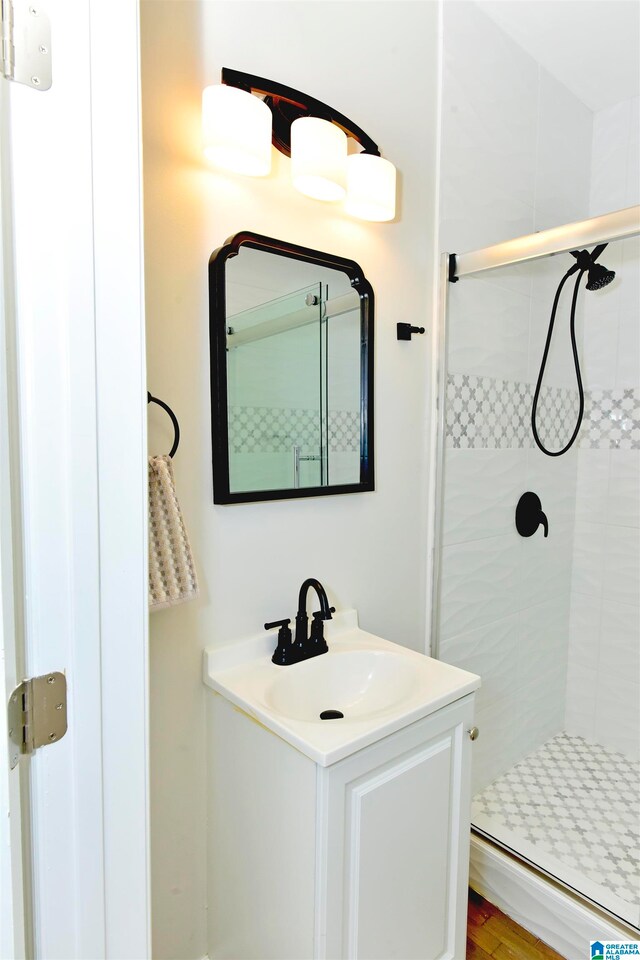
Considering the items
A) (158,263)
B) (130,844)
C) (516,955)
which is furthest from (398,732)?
(158,263)

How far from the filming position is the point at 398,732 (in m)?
1.09

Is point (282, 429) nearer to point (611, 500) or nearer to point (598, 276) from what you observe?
point (598, 276)

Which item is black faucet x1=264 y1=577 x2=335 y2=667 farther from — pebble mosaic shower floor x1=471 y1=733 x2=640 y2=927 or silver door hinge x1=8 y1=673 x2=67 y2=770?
pebble mosaic shower floor x1=471 y1=733 x2=640 y2=927

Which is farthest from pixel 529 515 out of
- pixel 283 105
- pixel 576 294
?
pixel 283 105

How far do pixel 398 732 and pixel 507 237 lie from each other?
5.63 feet

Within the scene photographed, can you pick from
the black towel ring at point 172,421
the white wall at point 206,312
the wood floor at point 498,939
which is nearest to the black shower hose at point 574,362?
the white wall at point 206,312

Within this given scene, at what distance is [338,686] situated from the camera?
1.34 metres

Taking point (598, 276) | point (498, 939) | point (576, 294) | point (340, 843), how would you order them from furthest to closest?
point (576, 294) < point (598, 276) < point (498, 939) < point (340, 843)

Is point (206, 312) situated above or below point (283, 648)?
above

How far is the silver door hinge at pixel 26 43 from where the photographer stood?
2.13 ft

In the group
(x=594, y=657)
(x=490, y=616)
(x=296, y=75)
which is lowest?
(x=594, y=657)

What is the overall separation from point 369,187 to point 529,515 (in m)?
1.35

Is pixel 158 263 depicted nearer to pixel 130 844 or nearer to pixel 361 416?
pixel 361 416

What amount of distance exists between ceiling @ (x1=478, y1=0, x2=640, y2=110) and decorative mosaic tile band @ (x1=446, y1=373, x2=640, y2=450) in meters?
1.18
